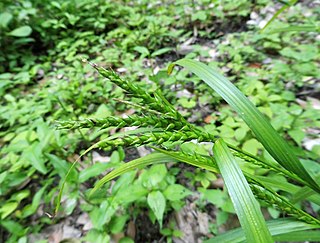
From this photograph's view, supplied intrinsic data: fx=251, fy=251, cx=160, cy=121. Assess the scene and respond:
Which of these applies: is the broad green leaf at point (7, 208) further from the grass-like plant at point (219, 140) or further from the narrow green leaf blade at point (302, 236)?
the narrow green leaf blade at point (302, 236)

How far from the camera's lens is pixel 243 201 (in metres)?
0.40

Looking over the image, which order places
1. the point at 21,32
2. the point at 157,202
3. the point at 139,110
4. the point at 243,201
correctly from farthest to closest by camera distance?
the point at 21,32 → the point at 139,110 → the point at 157,202 → the point at 243,201

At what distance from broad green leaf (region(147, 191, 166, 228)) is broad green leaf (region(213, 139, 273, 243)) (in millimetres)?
A: 538

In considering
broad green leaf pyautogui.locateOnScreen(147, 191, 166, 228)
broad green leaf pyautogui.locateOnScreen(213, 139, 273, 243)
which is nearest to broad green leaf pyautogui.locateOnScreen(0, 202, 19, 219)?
broad green leaf pyautogui.locateOnScreen(147, 191, 166, 228)

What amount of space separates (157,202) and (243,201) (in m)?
0.58

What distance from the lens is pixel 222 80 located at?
1.71 feet

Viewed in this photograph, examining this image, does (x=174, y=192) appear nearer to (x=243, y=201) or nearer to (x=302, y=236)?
(x=302, y=236)

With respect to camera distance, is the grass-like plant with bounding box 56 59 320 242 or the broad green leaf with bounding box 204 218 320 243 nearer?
the grass-like plant with bounding box 56 59 320 242

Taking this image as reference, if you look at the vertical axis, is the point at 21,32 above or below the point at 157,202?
below

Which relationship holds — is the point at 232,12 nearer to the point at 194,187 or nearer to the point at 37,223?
the point at 194,187

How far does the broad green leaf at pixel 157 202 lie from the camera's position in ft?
2.96

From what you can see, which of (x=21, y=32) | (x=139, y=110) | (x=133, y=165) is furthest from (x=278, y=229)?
(x=21, y=32)

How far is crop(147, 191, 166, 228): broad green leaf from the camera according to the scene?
0.90 metres

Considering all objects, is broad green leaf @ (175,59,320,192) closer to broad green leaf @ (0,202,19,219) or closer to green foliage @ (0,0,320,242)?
green foliage @ (0,0,320,242)
